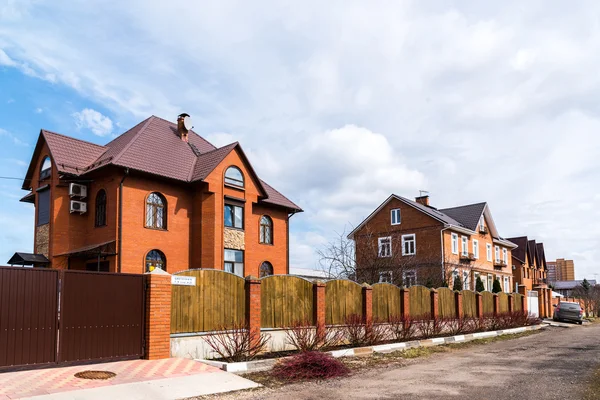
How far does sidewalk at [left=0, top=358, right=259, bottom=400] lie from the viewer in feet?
27.3

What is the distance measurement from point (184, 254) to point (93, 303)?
1208 centimetres

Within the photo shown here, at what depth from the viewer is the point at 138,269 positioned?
807 inches

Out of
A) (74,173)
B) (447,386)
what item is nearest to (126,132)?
(74,173)

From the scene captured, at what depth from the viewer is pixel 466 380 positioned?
10.7 meters

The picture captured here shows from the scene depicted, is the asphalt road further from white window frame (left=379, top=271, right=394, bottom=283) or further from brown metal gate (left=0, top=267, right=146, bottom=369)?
white window frame (left=379, top=271, right=394, bottom=283)

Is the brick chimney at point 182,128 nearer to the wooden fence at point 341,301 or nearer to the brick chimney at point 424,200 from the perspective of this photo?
the wooden fence at point 341,301

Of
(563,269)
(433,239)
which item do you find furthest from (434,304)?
(563,269)

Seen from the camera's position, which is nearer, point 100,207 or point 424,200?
point 100,207

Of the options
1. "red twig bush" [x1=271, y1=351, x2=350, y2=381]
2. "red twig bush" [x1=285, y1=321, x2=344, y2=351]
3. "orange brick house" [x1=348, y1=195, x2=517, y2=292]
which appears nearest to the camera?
"red twig bush" [x1=271, y1=351, x2=350, y2=381]

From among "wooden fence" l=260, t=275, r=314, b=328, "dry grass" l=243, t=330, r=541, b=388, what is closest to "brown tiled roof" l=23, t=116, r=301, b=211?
"wooden fence" l=260, t=275, r=314, b=328

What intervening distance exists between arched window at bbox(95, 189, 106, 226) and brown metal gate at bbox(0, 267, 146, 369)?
10.9 metres

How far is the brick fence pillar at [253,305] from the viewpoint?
43.4 ft

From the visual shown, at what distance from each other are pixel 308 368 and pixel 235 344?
1912 mm

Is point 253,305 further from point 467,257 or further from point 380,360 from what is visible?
point 467,257
